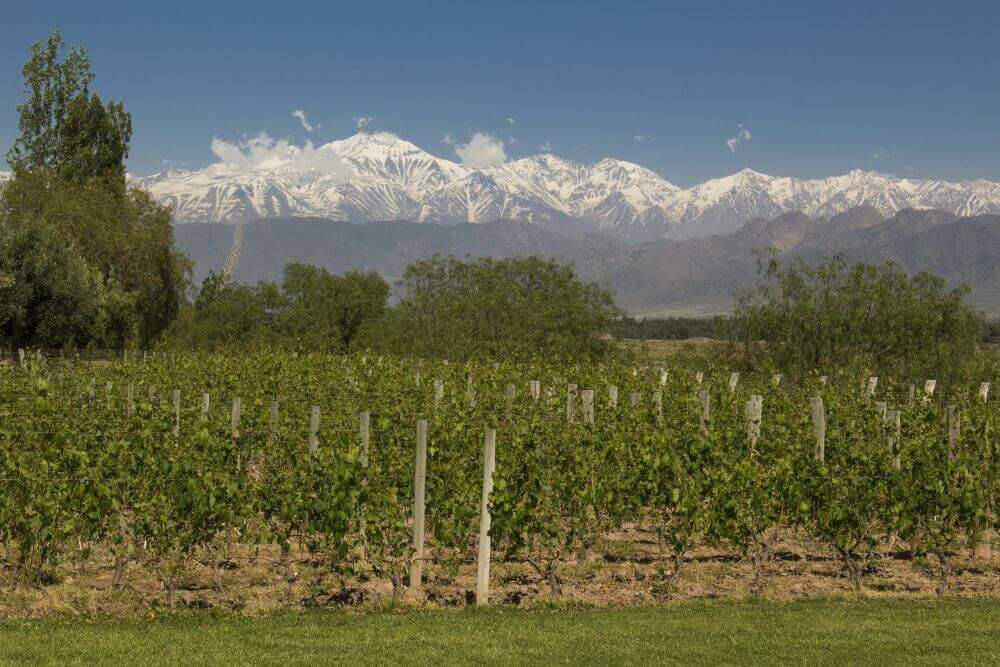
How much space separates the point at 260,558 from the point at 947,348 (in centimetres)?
2494

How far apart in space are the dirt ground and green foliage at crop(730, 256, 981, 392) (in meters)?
18.2

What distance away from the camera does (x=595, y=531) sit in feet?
34.7

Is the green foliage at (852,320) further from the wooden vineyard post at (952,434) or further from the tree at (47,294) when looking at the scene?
the tree at (47,294)

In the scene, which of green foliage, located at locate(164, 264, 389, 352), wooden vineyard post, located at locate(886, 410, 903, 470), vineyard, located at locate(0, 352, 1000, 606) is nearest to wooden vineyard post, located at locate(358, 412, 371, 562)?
vineyard, located at locate(0, 352, 1000, 606)

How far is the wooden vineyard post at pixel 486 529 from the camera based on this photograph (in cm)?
910

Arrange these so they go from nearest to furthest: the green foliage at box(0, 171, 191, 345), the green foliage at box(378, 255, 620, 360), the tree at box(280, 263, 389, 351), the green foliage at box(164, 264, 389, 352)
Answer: the green foliage at box(378, 255, 620, 360) < the green foliage at box(0, 171, 191, 345) < the green foliage at box(164, 264, 389, 352) < the tree at box(280, 263, 389, 351)

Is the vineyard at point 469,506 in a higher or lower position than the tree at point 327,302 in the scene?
lower

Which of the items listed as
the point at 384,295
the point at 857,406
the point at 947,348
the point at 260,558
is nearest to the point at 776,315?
the point at 947,348

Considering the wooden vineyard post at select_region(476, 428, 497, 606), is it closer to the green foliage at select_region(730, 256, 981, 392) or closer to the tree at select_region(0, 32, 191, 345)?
the green foliage at select_region(730, 256, 981, 392)

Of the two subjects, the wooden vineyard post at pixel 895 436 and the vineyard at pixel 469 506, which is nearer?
the vineyard at pixel 469 506

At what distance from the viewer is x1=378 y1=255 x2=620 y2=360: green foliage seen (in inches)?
1438

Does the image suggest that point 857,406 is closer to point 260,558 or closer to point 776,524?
point 776,524

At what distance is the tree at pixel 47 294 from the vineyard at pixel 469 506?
81.1ft

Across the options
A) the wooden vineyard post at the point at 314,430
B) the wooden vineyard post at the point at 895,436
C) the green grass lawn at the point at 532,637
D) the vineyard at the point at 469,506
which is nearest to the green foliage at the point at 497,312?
the wooden vineyard post at the point at 895,436
